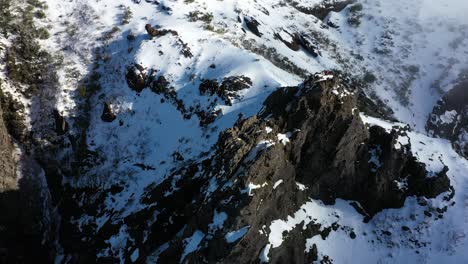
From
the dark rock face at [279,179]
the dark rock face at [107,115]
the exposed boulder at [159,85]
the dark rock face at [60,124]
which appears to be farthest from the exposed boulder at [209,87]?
the dark rock face at [60,124]

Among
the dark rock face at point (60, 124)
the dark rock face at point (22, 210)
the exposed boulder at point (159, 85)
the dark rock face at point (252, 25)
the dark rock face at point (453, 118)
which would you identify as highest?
the exposed boulder at point (159, 85)

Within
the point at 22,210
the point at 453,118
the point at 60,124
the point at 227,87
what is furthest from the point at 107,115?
the point at 453,118

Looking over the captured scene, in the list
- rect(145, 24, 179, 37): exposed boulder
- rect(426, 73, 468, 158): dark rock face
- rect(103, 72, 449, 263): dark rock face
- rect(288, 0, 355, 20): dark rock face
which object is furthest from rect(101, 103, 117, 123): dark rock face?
rect(288, 0, 355, 20): dark rock face

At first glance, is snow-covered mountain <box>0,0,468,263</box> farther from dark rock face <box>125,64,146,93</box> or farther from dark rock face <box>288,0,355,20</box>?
dark rock face <box>288,0,355,20</box>

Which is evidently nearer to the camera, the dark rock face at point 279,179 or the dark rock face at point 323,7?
the dark rock face at point 279,179

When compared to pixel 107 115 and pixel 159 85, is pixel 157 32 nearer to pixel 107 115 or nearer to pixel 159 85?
pixel 159 85

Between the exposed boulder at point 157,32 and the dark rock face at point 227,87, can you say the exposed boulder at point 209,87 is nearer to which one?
the dark rock face at point 227,87
